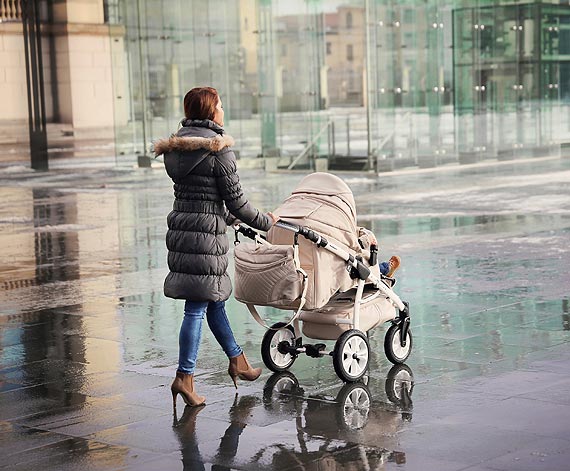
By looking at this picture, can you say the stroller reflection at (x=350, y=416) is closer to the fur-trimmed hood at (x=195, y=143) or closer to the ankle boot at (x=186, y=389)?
the ankle boot at (x=186, y=389)

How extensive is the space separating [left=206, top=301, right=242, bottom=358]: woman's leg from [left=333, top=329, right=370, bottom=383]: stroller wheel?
604 millimetres

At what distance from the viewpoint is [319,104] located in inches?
1224

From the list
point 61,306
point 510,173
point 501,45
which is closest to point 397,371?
point 61,306

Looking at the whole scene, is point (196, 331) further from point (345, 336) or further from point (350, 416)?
point (350, 416)

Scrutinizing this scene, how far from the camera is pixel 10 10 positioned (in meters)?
37.2

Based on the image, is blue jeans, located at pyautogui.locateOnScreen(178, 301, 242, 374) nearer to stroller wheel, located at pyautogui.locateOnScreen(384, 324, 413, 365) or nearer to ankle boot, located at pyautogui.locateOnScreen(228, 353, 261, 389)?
ankle boot, located at pyautogui.locateOnScreen(228, 353, 261, 389)

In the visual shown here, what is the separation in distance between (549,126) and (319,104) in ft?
21.2

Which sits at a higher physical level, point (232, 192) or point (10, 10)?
point (10, 10)

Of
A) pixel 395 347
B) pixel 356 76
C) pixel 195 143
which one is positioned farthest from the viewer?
pixel 356 76

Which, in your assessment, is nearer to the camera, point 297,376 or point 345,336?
point 345,336

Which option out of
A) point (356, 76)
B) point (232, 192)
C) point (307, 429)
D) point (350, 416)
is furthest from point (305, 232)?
point (356, 76)

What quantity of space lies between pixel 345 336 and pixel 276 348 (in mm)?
611

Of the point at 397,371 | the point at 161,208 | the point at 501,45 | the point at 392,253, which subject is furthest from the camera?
the point at 501,45

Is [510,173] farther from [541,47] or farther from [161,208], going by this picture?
[161,208]
